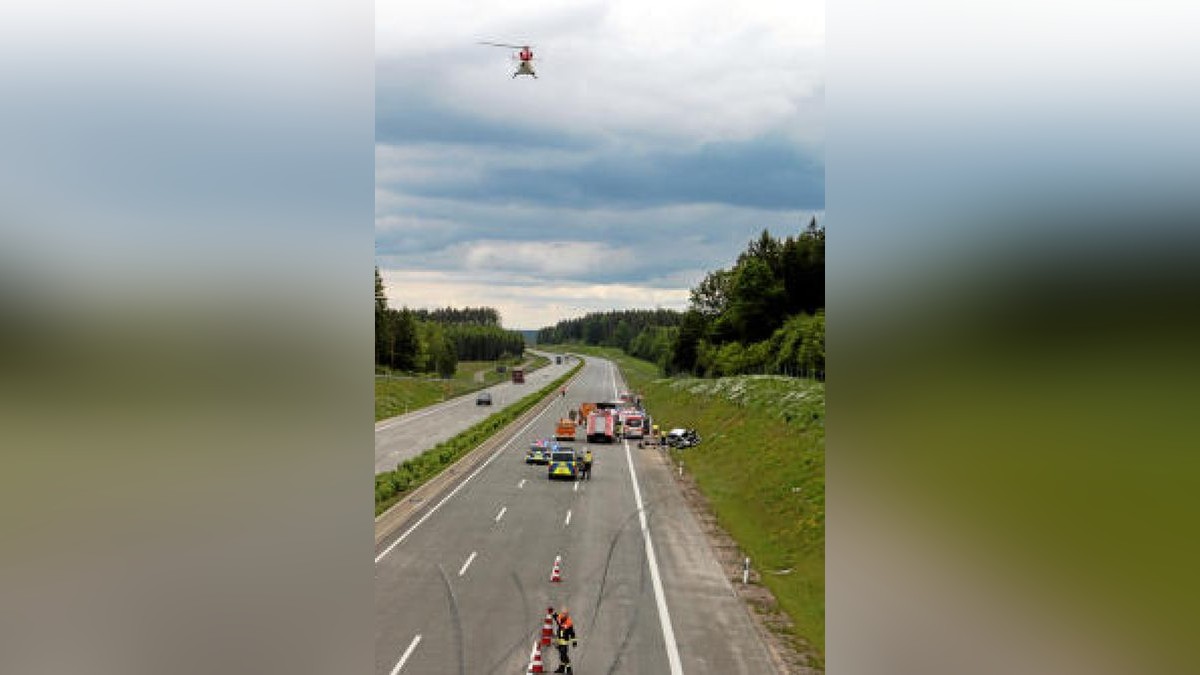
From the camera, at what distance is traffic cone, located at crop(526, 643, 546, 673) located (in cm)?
1731

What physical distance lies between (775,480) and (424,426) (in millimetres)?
50123

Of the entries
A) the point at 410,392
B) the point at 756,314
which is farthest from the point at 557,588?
the point at 410,392

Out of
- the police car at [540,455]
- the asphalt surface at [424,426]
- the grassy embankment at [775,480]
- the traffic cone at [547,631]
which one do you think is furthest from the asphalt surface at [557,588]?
the asphalt surface at [424,426]

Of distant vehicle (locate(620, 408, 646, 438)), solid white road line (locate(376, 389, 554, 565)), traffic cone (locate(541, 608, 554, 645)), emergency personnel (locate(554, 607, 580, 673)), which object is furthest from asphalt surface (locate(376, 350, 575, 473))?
emergency personnel (locate(554, 607, 580, 673))

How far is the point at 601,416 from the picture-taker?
6625 cm

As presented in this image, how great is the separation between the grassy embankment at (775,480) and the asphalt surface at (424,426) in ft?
70.9

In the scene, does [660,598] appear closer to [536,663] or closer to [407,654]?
[536,663]

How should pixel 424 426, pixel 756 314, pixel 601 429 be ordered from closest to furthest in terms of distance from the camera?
pixel 601 429, pixel 424 426, pixel 756 314

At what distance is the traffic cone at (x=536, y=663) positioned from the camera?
17.3 m

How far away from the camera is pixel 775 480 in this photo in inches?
1471

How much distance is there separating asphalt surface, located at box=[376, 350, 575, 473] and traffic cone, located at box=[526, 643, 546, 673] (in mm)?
32299
